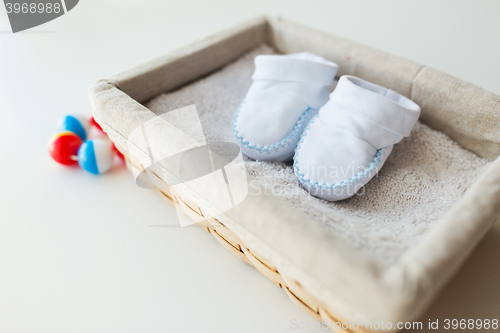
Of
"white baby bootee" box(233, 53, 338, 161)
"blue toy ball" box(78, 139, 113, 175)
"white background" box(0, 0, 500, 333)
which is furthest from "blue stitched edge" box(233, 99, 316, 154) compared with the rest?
"blue toy ball" box(78, 139, 113, 175)

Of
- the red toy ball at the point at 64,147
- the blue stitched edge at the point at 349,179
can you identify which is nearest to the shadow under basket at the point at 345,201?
the blue stitched edge at the point at 349,179

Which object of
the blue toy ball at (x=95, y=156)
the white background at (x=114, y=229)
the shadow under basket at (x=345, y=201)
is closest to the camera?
the shadow under basket at (x=345, y=201)

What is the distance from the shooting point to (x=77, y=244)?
81 centimetres

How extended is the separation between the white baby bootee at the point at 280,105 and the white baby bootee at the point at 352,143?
7cm

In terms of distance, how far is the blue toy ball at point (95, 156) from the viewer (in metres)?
0.91

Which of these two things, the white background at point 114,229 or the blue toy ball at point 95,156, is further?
the blue toy ball at point 95,156

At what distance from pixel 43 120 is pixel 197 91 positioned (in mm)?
460

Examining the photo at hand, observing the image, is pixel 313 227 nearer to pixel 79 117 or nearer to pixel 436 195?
pixel 436 195

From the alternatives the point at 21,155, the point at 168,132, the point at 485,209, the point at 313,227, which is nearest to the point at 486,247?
the point at 485,209

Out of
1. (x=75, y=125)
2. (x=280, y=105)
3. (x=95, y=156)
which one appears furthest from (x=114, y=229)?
(x=280, y=105)

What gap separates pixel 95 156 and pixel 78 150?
0.08m

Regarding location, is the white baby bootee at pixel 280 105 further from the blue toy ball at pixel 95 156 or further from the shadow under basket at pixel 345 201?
the blue toy ball at pixel 95 156

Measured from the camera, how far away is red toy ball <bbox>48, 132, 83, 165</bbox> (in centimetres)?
94

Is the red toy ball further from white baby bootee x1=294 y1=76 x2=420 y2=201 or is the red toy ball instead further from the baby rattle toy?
white baby bootee x1=294 y1=76 x2=420 y2=201
